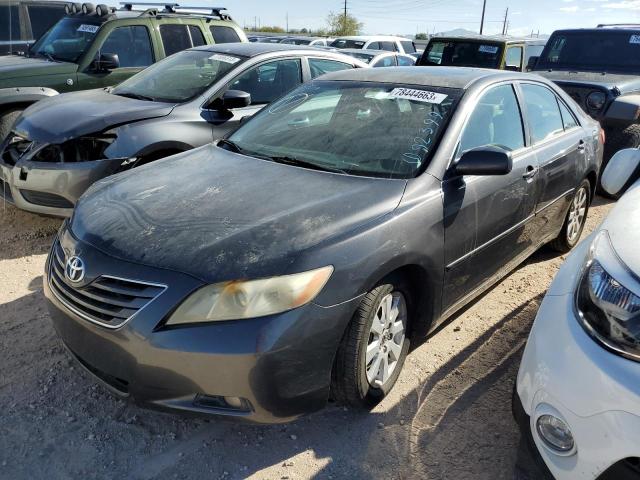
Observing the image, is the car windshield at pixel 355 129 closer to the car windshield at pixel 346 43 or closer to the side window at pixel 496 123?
the side window at pixel 496 123

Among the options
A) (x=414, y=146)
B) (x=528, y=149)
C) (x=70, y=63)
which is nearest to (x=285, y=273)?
(x=414, y=146)

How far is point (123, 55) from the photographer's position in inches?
263

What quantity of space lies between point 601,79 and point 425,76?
15.4 feet

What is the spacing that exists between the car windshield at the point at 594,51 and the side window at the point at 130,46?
18.9 ft

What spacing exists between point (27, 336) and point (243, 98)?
2655 mm

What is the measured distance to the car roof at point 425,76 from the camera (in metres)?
3.32

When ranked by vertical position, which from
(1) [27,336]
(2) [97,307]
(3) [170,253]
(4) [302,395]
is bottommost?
(1) [27,336]

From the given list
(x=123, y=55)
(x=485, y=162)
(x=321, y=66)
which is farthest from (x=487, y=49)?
(x=485, y=162)

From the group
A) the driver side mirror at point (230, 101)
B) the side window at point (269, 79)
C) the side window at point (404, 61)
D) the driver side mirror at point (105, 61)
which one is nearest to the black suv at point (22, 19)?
the driver side mirror at point (105, 61)

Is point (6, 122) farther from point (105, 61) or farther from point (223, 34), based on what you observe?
point (223, 34)

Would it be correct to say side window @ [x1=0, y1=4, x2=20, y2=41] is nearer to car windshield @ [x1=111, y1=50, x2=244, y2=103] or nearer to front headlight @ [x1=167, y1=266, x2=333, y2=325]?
car windshield @ [x1=111, y1=50, x2=244, y2=103]

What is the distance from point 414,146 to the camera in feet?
9.67

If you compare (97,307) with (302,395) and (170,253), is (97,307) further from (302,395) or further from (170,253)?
(302,395)

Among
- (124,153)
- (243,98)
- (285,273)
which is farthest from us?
(243,98)
